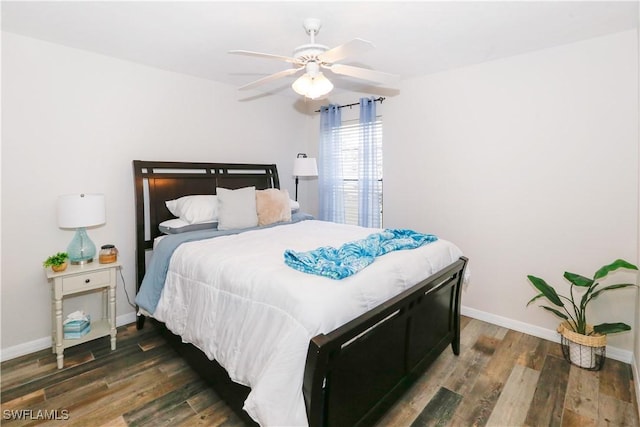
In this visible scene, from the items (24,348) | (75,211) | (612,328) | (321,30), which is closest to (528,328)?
(612,328)

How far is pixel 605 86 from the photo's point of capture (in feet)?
8.09

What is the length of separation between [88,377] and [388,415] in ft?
6.83

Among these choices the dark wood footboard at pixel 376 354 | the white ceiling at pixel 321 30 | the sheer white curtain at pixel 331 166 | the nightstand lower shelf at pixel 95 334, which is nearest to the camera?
the dark wood footboard at pixel 376 354

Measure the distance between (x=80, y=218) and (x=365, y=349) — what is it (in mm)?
2264

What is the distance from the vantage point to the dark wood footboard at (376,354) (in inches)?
52.9

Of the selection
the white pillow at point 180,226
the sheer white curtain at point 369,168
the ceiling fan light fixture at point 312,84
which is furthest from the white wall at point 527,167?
the white pillow at point 180,226

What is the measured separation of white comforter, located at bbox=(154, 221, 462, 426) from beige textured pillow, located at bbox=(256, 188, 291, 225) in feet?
2.11

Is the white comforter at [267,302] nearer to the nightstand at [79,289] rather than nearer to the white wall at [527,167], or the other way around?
the nightstand at [79,289]

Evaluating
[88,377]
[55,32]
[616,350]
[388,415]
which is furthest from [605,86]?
[88,377]

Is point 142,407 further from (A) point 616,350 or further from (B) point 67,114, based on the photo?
(A) point 616,350

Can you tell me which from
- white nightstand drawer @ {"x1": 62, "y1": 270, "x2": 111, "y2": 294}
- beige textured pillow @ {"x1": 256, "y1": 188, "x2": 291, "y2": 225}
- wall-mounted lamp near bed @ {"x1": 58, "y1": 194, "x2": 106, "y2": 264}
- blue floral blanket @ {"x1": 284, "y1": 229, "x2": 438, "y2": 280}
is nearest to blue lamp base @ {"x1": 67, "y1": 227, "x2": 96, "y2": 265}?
wall-mounted lamp near bed @ {"x1": 58, "y1": 194, "x2": 106, "y2": 264}

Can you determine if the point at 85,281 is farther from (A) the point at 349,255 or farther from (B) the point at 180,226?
(A) the point at 349,255

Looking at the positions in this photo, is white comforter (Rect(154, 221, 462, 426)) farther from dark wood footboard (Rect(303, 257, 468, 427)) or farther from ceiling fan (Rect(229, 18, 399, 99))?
ceiling fan (Rect(229, 18, 399, 99))

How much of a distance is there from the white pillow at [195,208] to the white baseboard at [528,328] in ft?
9.01
